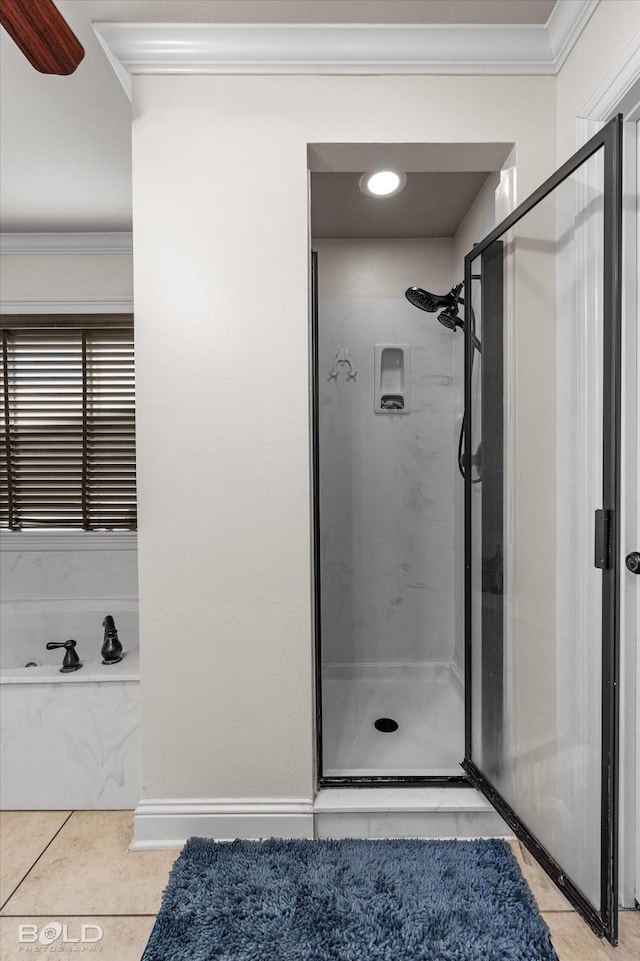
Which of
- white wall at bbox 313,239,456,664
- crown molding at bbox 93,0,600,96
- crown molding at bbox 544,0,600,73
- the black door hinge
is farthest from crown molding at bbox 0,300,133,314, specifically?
the black door hinge

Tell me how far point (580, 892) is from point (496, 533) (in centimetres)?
99

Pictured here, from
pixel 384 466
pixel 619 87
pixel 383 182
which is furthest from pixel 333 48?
pixel 384 466

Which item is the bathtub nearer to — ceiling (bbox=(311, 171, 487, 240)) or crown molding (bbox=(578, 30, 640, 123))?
ceiling (bbox=(311, 171, 487, 240))

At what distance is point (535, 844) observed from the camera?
1.62 meters

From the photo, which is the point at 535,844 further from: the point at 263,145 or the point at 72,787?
the point at 263,145

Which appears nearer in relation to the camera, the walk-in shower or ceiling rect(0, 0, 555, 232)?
ceiling rect(0, 0, 555, 232)

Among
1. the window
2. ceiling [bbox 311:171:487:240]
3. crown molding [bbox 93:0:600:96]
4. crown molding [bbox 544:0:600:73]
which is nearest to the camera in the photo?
crown molding [bbox 544:0:600:73]

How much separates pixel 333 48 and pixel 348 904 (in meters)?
2.55

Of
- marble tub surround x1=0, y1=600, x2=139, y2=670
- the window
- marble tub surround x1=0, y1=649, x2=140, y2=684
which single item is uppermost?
the window

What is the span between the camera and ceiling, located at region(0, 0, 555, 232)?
169 centimetres

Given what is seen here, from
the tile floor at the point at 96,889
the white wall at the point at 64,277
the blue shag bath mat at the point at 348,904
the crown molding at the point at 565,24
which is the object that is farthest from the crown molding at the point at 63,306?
the blue shag bath mat at the point at 348,904

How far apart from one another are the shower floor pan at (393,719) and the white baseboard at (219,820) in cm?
23

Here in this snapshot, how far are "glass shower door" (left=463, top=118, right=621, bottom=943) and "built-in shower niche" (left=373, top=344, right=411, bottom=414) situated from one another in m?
1.00

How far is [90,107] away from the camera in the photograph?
212 centimetres
